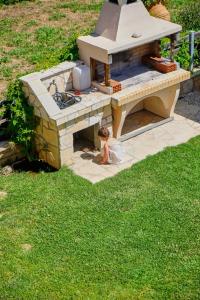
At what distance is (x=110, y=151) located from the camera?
40.5 ft

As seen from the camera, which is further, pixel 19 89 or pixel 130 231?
pixel 19 89

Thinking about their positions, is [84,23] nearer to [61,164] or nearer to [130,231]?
[61,164]

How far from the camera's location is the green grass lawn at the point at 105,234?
30.1ft

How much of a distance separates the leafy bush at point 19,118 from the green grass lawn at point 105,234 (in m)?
0.77

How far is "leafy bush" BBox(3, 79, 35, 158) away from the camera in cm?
1196

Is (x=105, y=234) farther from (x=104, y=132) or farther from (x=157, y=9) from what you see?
(x=157, y=9)

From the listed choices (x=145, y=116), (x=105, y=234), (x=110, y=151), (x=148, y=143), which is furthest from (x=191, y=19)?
(x=105, y=234)

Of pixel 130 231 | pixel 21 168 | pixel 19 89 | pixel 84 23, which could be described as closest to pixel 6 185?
pixel 21 168

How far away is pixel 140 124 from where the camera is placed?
13.9m

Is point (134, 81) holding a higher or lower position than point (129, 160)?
higher

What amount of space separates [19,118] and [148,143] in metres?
3.05

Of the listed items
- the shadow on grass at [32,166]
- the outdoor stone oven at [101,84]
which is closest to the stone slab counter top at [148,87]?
the outdoor stone oven at [101,84]

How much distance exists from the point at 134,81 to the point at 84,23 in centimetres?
736

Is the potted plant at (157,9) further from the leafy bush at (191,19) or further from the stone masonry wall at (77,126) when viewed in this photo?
the stone masonry wall at (77,126)
